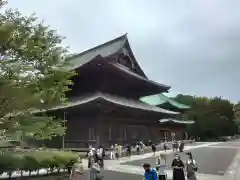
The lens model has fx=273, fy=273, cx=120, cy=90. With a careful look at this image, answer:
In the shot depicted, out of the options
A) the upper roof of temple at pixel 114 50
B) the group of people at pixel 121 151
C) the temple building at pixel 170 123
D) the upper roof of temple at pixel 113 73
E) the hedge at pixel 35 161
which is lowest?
the group of people at pixel 121 151

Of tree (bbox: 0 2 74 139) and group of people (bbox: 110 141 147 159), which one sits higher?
tree (bbox: 0 2 74 139)

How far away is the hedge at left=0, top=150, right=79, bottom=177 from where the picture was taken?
38.7 ft

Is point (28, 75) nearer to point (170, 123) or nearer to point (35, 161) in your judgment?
point (35, 161)

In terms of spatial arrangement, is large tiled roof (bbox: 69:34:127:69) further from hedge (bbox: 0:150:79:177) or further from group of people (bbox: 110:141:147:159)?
hedge (bbox: 0:150:79:177)

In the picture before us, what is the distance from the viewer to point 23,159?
1217 centimetres

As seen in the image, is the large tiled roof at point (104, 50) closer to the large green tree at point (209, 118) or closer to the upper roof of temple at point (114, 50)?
the upper roof of temple at point (114, 50)

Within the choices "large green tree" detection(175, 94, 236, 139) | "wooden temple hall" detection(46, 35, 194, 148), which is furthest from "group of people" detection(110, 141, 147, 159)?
"large green tree" detection(175, 94, 236, 139)

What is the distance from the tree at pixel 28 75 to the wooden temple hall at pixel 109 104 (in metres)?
12.8

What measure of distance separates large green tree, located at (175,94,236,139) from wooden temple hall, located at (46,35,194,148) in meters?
38.8

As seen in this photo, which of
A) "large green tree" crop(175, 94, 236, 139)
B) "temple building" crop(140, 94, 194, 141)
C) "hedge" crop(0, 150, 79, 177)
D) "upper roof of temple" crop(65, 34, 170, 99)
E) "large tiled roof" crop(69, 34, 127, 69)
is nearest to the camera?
"hedge" crop(0, 150, 79, 177)

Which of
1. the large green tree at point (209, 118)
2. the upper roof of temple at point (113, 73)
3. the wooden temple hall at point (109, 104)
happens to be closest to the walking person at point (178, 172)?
the wooden temple hall at point (109, 104)

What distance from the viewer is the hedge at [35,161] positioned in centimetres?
1179

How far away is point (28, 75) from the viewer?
11055mm

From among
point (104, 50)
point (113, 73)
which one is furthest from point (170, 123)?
point (113, 73)
